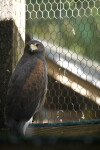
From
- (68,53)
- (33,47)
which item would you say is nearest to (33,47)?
(33,47)

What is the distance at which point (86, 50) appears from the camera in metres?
2.18

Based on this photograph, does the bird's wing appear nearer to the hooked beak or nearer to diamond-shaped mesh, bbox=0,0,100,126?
the hooked beak

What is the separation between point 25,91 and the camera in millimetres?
1520

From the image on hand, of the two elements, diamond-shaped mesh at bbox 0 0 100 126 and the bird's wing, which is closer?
the bird's wing

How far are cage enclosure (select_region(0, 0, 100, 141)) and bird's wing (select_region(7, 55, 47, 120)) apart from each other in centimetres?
50

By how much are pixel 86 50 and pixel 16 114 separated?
914 mm

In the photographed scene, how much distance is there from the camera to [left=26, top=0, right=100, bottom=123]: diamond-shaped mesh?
7.03 feet

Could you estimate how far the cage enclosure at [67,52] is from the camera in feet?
7.00

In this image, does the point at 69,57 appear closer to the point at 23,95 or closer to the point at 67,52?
the point at 67,52

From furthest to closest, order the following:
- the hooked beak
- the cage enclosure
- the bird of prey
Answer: the cage enclosure
the hooked beak
the bird of prey

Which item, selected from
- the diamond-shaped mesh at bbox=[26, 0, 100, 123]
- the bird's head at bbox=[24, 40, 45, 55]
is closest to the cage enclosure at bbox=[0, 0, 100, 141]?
the diamond-shaped mesh at bbox=[26, 0, 100, 123]

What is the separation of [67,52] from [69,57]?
0.28 ft

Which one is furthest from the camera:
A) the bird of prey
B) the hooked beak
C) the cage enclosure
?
the cage enclosure

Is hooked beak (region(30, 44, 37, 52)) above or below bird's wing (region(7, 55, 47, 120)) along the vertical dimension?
above
